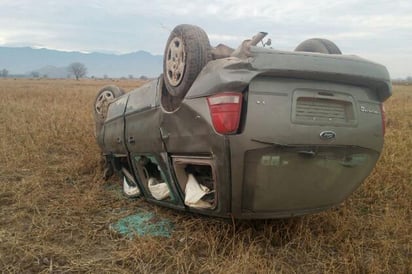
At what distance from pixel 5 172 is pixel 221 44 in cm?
359

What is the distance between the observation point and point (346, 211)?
398 cm

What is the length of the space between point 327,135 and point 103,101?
3243 mm

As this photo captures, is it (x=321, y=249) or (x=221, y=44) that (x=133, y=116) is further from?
(x=321, y=249)

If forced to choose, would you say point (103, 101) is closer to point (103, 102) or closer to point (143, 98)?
point (103, 102)

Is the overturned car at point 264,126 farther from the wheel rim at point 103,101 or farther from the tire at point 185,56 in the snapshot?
the wheel rim at point 103,101

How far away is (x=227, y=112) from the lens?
8.26ft

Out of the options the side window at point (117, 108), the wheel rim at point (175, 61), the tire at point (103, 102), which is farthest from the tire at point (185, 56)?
the tire at point (103, 102)

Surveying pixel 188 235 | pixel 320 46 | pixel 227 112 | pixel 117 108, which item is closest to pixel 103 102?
pixel 117 108

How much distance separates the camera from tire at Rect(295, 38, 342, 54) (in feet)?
11.2

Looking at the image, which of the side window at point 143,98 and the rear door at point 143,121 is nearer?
the rear door at point 143,121

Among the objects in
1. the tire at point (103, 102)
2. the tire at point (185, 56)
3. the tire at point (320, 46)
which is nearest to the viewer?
the tire at point (185, 56)

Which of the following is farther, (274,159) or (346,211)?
(346,211)

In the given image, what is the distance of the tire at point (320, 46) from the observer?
134 inches

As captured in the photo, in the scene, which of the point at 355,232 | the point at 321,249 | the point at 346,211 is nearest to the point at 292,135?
the point at 321,249
